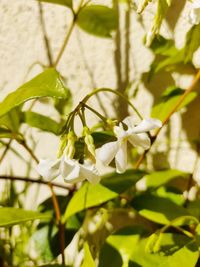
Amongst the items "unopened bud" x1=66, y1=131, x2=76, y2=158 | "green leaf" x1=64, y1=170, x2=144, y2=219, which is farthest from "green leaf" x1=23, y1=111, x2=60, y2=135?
"unopened bud" x1=66, y1=131, x2=76, y2=158

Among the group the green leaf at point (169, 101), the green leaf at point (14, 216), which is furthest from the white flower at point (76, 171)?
the green leaf at point (169, 101)

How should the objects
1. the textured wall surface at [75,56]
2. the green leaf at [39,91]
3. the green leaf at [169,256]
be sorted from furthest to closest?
the textured wall surface at [75,56] < the green leaf at [169,256] < the green leaf at [39,91]

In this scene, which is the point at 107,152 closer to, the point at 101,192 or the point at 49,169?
the point at 49,169

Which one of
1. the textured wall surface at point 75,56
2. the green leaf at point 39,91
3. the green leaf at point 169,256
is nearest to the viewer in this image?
the green leaf at point 39,91

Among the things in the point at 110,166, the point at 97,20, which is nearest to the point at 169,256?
the point at 110,166

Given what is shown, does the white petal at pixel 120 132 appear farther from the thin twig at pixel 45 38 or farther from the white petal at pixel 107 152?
the thin twig at pixel 45 38

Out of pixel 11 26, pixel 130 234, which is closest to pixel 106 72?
pixel 11 26

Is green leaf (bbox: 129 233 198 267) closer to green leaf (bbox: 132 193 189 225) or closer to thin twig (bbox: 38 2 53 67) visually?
green leaf (bbox: 132 193 189 225)
